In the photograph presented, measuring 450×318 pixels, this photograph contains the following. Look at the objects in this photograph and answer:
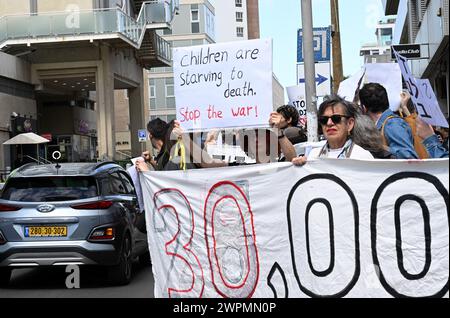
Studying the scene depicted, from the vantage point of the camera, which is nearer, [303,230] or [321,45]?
[303,230]

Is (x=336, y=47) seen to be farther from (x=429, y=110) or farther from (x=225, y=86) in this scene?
(x=429, y=110)

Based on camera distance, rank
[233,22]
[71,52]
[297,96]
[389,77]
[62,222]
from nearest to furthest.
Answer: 1. [389,77]
2. [62,222]
3. [297,96]
4. [71,52]
5. [233,22]

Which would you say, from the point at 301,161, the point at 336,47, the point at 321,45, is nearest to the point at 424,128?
the point at 301,161

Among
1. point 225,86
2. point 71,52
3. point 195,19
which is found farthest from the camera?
point 195,19

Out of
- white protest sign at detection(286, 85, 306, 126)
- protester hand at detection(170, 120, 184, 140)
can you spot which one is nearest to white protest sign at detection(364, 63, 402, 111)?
protester hand at detection(170, 120, 184, 140)

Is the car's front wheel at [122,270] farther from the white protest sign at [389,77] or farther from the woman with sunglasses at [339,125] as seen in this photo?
the woman with sunglasses at [339,125]

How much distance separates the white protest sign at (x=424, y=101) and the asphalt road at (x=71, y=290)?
4.41 metres

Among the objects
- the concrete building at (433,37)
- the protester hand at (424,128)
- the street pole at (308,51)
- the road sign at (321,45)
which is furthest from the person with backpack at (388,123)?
the road sign at (321,45)

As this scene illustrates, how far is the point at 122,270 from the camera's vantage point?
8898mm

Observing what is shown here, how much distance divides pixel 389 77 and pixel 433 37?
14325 mm

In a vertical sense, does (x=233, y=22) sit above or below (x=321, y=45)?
above

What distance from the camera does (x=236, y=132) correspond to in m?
6.66
